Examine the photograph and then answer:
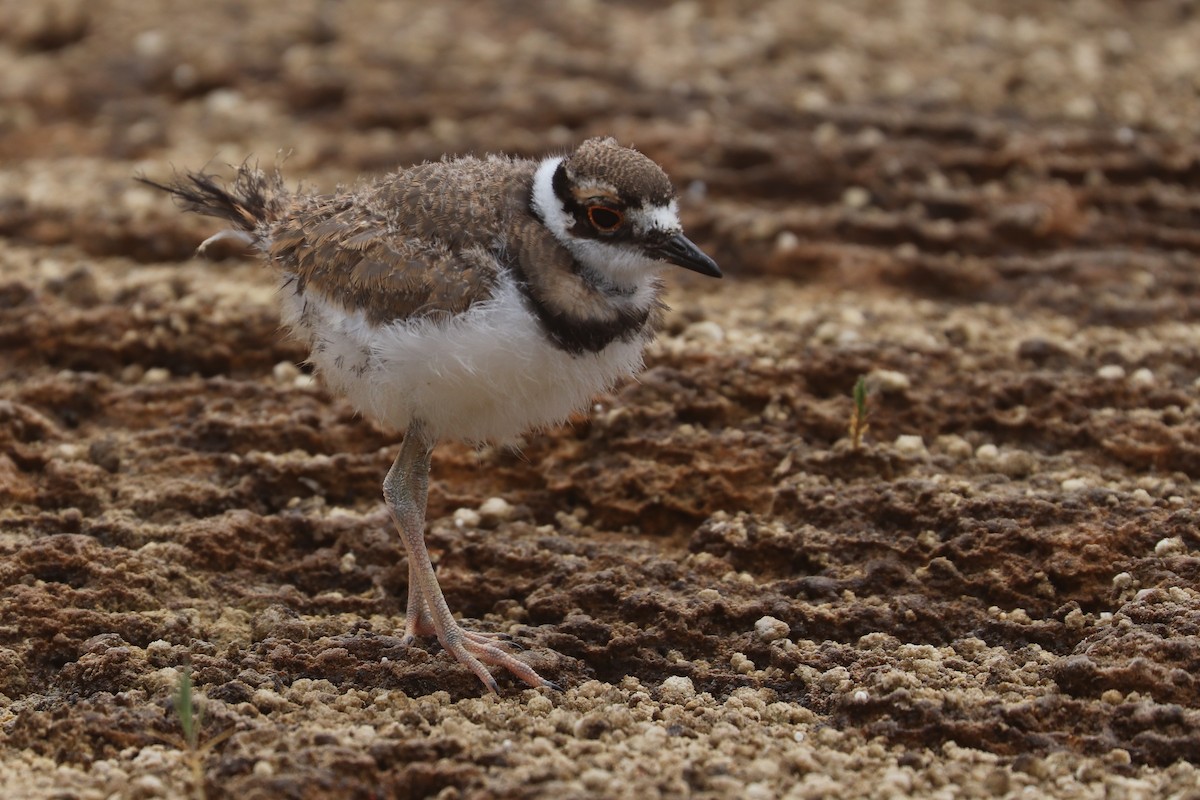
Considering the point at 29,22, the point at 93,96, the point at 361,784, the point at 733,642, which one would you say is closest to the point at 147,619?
the point at 361,784

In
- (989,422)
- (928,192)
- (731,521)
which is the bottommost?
(731,521)

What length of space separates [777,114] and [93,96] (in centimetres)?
411

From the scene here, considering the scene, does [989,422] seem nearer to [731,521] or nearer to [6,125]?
[731,521]

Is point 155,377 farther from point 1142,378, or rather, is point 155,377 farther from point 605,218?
point 1142,378

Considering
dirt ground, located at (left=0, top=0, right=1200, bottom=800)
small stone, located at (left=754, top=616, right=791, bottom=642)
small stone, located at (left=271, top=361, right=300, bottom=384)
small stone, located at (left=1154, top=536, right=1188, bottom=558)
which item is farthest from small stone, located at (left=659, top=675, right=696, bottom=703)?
small stone, located at (left=271, top=361, right=300, bottom=384)

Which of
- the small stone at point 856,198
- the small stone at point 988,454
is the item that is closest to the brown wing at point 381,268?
the small stone at point 988,454

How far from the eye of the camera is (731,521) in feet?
15.4

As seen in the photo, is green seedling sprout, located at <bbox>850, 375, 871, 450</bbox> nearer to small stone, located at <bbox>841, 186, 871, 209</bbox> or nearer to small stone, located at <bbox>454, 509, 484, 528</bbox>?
small stone, located at <bbox>454, 509, 484, 528</bbox>

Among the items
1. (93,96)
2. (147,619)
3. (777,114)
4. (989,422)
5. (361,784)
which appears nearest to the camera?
(361,784)

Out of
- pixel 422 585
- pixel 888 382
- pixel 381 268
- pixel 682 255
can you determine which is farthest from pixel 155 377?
pixel 888 382

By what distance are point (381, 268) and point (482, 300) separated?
36 cm

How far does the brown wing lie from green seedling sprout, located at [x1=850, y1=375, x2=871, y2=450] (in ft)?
4.91

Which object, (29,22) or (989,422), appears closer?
(989,422)

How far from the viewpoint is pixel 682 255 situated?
4.03 metres
